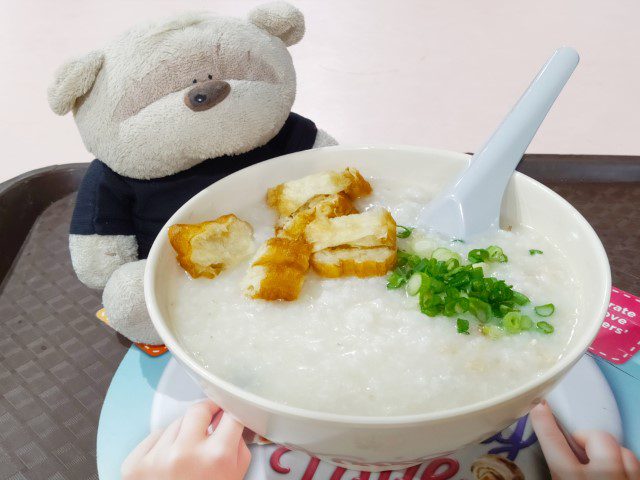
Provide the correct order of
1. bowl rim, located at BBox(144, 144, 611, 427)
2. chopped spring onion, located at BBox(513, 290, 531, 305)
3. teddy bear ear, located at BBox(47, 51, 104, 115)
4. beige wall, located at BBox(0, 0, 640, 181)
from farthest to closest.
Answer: beige wall, located at BBox(0, 0, 640, 181) < teddy bear ear, located at BBox(47, 51, 104, 115) < chopped spring onion, located at BBox(513, 290, 531, 305) < bowl rim, located at BBox(144, 144, 611, 427)

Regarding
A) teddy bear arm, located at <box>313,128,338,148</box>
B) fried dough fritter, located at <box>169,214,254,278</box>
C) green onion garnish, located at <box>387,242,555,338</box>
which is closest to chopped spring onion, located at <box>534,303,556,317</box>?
green onion garnish, located at <box>387,242,555,338</box>

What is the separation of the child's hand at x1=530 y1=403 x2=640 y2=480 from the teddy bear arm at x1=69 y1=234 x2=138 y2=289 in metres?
0.63

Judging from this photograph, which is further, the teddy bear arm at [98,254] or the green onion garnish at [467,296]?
the teddy bear arm at [98,254]

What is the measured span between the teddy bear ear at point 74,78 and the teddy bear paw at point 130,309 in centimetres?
26

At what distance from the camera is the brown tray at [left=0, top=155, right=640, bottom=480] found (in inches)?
31.3

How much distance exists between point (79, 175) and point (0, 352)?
17.1 inches

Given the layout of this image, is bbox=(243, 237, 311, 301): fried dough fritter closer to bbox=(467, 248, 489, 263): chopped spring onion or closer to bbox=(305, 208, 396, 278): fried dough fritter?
bbox=(305, 208, 396, 278): fried dough fritter

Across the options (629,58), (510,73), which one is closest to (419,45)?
(510,73)

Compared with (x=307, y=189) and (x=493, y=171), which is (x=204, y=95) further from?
(x=493, y=171)

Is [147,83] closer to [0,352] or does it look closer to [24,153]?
[0,352]

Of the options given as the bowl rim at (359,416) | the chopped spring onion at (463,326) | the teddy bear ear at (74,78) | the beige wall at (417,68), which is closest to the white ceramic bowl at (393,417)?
the bowl rim at (359,416)

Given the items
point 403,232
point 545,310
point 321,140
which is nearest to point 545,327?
point 545,310

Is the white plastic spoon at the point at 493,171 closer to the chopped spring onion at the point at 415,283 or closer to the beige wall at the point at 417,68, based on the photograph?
the chopped spring onion at the point at 415,283

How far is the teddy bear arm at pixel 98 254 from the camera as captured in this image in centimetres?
90
